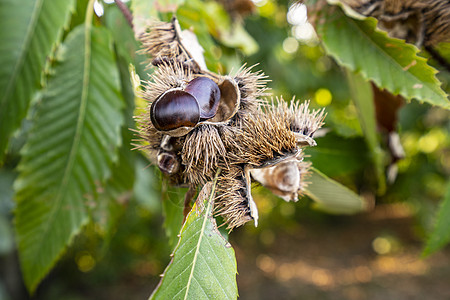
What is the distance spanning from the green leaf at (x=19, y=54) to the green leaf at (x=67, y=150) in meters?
0.08

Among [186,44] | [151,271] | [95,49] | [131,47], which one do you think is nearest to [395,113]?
[186,44]

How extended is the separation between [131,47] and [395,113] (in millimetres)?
818

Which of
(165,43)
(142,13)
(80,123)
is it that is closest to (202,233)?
(165,43)

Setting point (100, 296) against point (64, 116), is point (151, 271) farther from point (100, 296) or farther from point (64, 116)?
point (64, 116)

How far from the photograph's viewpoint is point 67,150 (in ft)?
3.50

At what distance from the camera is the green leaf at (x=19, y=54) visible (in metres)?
0.96

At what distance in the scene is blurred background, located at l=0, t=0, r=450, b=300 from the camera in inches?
49.1

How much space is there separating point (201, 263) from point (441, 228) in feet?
2.90

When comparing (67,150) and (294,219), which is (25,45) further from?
(294,219)

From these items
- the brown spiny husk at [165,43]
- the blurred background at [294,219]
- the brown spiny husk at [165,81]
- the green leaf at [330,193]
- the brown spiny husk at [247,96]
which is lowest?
the blurred background at [294,219]

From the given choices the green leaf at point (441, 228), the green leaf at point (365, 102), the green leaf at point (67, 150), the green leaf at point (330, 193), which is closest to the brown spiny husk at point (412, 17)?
the green leaf at point (365, 102)

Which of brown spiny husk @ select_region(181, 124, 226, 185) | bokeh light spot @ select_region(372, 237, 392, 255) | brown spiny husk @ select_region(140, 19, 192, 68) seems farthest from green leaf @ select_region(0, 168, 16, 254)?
bokeh light spot @ select_region(372, 237, 392, 255)

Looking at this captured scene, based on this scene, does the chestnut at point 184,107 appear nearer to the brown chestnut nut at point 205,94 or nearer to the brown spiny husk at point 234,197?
the brown chestnut nut at point 205,94

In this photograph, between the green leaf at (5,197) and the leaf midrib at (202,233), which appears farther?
the green leaf at (5,197)
